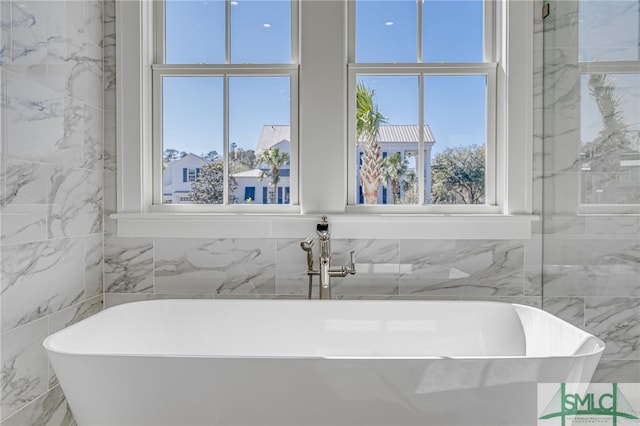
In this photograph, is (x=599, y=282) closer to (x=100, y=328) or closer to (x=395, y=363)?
(x=395, y=363)

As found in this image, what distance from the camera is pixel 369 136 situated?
88.3 inches

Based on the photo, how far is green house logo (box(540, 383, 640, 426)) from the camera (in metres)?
1.22

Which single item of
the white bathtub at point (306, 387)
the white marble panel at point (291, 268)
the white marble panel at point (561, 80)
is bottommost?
the white bathtub at point (306, 387)

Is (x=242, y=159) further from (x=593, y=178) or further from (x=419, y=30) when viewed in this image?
(x=593, y=178)

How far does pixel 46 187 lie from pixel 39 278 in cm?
33

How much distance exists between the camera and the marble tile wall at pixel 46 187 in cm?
152

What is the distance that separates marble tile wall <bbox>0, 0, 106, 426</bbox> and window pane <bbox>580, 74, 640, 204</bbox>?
1909 millimetres

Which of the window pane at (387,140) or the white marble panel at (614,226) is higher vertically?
the window pane at (387,140)

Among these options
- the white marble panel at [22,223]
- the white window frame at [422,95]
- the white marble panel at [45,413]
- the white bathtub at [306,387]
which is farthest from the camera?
the white window frame at [422,95]

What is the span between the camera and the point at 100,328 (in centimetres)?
167

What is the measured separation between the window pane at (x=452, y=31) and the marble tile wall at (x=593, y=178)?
0.31 meters

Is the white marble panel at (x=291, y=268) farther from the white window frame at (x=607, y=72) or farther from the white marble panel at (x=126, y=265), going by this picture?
the white window frame at (x=607, y=72)

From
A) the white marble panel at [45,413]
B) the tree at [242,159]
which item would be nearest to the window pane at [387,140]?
the tree at [242,159]

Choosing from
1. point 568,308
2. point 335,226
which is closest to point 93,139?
point 335,226
